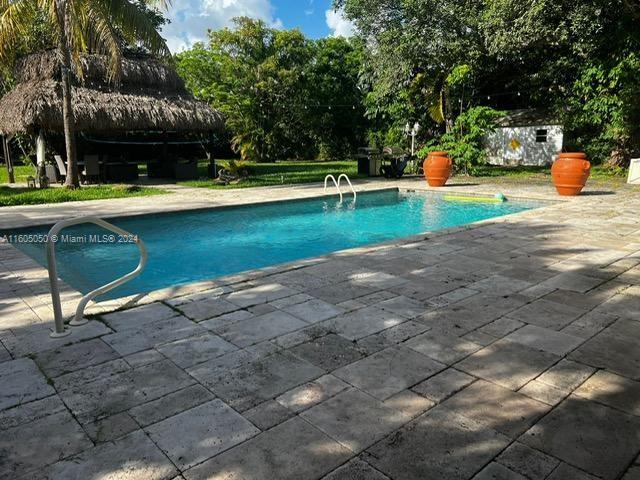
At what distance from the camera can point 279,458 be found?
2068 mm

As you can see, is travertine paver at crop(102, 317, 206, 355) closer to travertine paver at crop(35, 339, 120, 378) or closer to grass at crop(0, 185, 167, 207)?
travertine paver at crop(35, 339, 120, 378)

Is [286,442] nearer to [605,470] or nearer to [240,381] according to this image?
[240,381]

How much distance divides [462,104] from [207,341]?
1664cm

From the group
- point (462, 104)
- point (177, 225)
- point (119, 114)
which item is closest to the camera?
point (177, 225)

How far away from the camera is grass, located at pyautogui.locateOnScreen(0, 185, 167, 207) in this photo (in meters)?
11.0

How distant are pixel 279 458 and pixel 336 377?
0.78 meters

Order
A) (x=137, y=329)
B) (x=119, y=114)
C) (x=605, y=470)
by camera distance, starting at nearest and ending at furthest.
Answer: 1. (x=605, y=470)
2. (x=137, y=329)
3. (x=119, y=114)

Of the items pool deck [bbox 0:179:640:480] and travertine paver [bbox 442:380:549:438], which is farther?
travertine paver [bbox 442:380:549:438]

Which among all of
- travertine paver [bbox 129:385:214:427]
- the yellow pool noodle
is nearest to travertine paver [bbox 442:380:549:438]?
travertine paver [bbox 129:385:214:427]

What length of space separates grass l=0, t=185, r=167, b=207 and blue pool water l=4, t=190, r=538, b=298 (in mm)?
2657

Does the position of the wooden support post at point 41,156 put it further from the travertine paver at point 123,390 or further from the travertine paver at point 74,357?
the travertine paver at point 123,390

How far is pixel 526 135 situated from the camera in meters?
20.9

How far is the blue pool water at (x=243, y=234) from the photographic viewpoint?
22.6ft

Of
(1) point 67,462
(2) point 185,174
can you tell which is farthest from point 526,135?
(1) point 67,462
